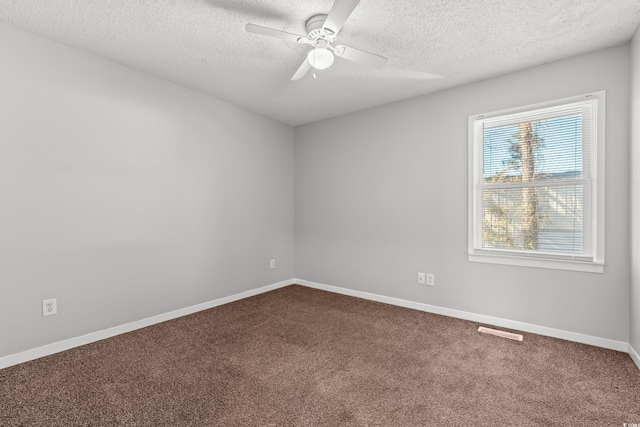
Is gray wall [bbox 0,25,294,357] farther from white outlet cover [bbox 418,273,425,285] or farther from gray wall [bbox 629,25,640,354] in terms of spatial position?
gray wall [bbox 629,25,640,354]

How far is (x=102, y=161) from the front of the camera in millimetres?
2682

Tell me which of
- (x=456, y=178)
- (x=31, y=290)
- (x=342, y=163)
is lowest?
(x=31, y=290)

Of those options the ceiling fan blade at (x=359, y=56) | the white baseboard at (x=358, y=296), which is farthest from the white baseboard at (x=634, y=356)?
the ceiling fan blade at (x=359, y=56)

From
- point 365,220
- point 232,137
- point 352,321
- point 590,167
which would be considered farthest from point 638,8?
point 232,137

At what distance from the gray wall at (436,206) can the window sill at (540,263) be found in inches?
2.1

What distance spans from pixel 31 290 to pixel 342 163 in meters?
3.42

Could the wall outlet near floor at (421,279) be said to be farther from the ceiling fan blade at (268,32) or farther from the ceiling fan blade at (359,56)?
the ceiling fan blade at (268,32)

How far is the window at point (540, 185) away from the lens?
258 centimetres

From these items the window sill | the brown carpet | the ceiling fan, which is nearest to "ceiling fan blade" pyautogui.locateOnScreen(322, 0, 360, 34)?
the ceiling fan

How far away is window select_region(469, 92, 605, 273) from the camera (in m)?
2.58

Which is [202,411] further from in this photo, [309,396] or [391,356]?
[391,356]

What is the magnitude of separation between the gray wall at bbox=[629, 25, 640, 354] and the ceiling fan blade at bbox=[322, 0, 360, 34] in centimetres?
222

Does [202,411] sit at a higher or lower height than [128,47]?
lower

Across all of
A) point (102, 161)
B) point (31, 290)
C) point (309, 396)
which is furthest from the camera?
point (102, 161)
